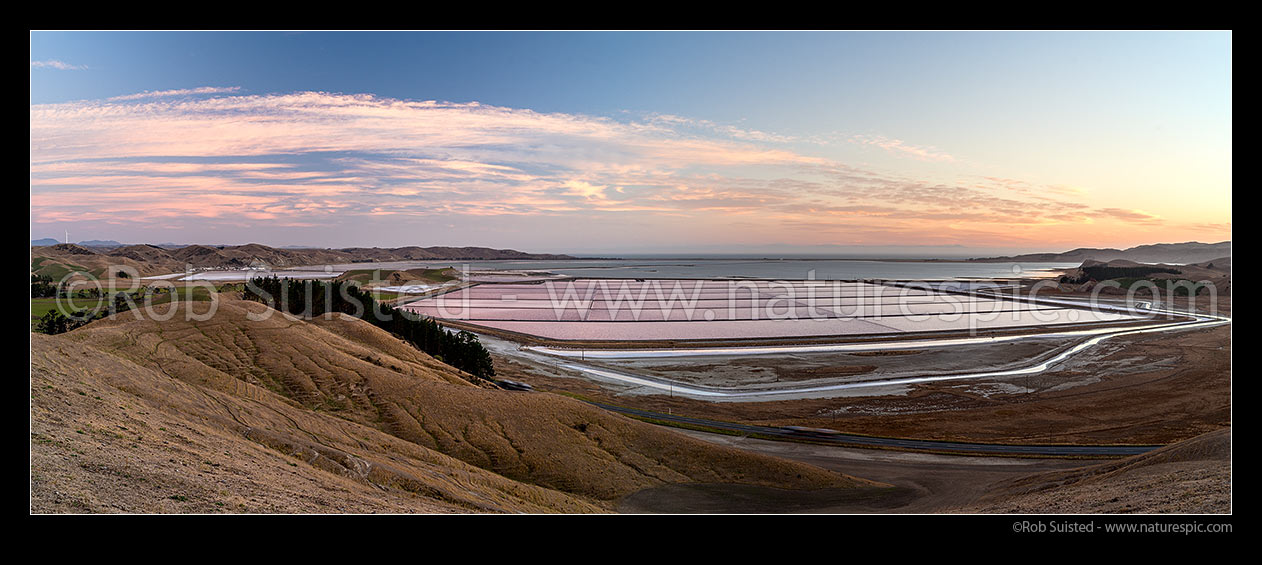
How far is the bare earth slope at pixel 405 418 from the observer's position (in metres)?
18.1

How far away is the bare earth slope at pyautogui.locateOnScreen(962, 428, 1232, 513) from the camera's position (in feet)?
33.8

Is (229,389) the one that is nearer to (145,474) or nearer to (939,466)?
(145,474)

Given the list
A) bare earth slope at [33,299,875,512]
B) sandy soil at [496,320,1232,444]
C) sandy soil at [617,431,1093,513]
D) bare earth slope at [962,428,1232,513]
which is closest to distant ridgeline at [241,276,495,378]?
sandy soil at [496,320,1232,444]

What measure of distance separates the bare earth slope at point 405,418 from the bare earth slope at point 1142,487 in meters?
6.15

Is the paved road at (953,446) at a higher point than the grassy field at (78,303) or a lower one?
lower

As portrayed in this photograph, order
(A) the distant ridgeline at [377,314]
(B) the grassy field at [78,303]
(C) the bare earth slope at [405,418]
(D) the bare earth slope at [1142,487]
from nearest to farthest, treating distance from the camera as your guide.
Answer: (D) the bare earth slope at [1142,487] < (C) the bare earth slope at [405,418] < (A) the distant ridgeline at [377,314] < (B) the grassy field at [78,303]

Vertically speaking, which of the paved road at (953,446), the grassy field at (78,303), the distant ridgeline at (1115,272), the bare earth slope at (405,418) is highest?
the distant ridgeline at (1115,272)

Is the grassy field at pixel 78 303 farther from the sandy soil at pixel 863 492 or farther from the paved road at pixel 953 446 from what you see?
the paved road at pixel 953 446

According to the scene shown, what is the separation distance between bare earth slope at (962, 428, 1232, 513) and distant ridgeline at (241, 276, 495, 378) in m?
31.8

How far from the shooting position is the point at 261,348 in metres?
27.7

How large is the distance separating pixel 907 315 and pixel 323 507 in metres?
83.6

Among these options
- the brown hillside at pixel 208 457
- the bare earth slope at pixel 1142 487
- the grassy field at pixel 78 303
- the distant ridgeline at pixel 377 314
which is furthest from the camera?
the grassy field at pixel 78 303

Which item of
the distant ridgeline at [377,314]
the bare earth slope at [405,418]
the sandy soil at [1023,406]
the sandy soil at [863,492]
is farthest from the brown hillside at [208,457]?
the sandy soil at [1023,406]

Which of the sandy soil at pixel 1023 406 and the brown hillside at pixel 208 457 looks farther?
the sandy soil at pixel 1023 406
